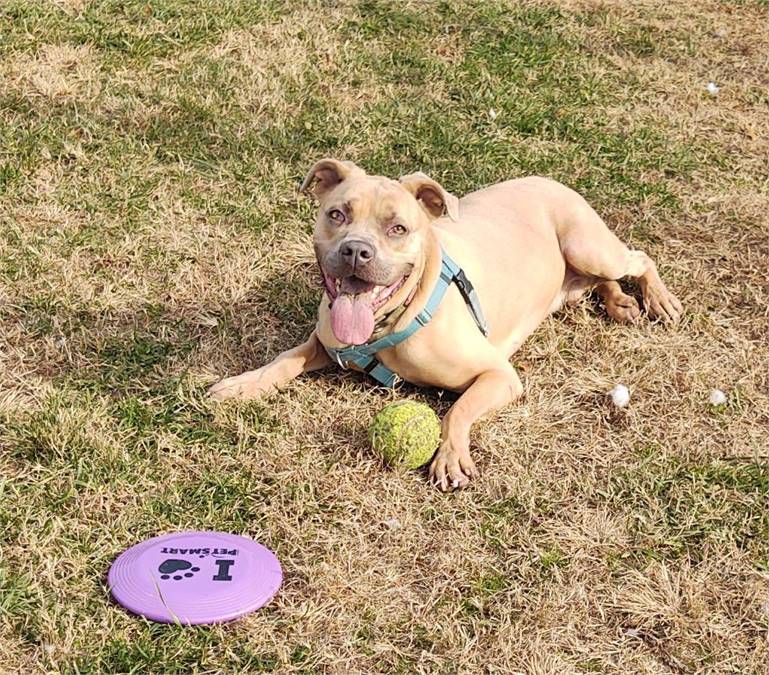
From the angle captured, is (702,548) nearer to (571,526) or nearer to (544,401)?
(571,526)

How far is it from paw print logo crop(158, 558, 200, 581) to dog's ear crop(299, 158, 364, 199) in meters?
1.74

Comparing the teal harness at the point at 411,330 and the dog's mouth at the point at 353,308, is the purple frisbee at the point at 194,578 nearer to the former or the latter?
the dog's mouth at the point at 353,308

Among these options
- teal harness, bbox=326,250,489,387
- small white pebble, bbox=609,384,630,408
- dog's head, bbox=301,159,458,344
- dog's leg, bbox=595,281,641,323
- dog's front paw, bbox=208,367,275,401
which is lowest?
small white pebble, bbox=609,384,630,408

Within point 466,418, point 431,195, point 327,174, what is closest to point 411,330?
point 466,418

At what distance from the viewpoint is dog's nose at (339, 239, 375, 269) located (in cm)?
403

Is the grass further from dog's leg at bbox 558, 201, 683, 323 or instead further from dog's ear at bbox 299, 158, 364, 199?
dog's ear at bbox 299, 158, 364, 199

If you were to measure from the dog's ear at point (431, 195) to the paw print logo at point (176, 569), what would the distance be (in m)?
1.90

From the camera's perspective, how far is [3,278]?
525 centimetres

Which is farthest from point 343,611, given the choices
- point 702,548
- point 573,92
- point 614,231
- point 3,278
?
point 573,92

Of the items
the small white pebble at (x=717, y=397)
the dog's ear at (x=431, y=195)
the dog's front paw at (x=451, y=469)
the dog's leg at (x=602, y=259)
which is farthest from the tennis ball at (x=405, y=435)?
the dog's leg at (x=602, y=259)

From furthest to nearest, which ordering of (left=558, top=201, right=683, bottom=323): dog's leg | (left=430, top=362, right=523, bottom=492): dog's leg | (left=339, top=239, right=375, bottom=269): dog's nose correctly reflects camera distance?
(left=558, top=201, right=683, bottom=323): dog's leg < (left=430, top=362, right=523, bottom=492): dog's leg < (left=339, top=239, right=375, bottom=269): dog's nose

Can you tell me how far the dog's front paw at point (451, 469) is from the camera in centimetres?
411

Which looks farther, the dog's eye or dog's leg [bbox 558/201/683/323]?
dog's leg [bbox 558/201/683/323]

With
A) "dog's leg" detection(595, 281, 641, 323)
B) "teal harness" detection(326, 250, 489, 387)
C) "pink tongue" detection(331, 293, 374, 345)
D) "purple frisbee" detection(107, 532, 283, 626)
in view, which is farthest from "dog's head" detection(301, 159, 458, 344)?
"dog's leg" detection(595, 281, 641, 323)
